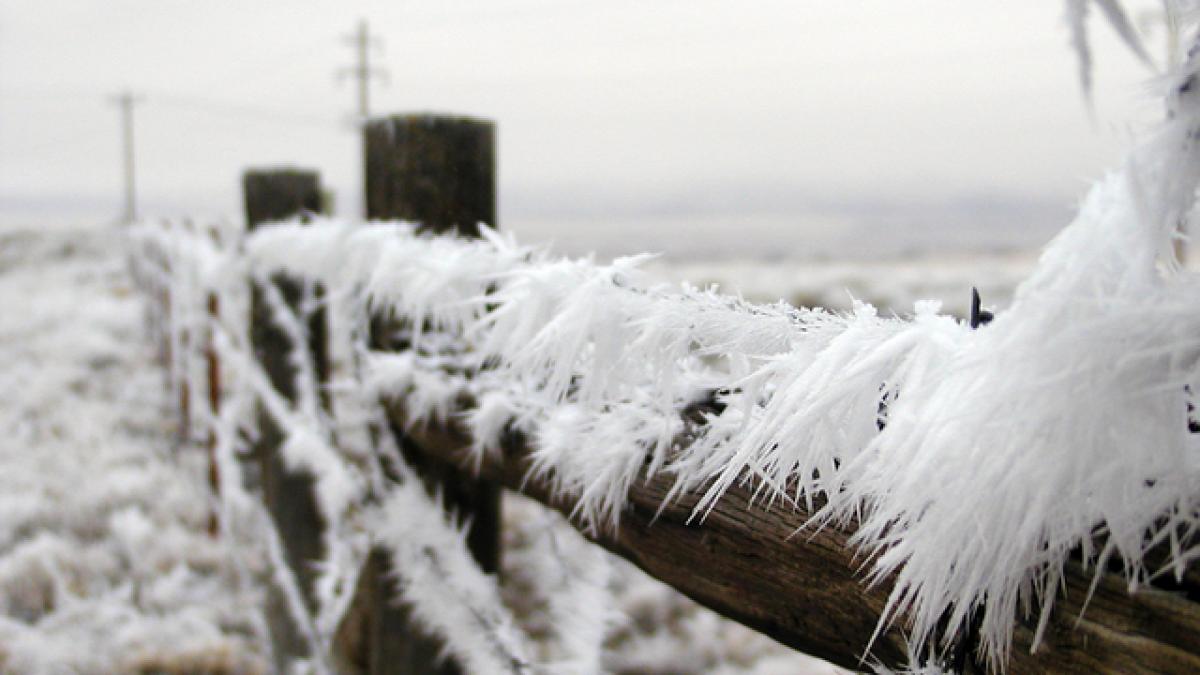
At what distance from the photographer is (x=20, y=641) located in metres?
2.68

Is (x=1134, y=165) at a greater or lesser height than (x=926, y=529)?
greater

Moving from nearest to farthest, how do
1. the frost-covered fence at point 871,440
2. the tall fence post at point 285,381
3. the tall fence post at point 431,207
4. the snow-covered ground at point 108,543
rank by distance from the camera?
1. the frost-covered fence at point 871,440
2. the tall fence post at point 431,207
3. the tall fence post at point 285,381
4. the snow-covered ground at point 108,543

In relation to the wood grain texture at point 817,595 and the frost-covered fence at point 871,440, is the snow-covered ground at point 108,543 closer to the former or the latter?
the frost-covered fence at point 871,440

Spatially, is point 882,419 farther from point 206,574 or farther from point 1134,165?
point 206,574

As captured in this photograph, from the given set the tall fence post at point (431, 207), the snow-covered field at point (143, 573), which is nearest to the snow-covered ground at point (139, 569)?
the snow-covered field at point (143, 573)

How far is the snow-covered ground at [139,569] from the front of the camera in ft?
9.00

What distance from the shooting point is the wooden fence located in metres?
0.52

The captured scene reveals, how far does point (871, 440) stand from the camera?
613 millimetres

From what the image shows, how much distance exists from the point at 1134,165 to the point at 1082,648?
0.33 m

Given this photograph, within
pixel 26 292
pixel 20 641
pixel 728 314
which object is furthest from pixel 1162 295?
pixel 26 292


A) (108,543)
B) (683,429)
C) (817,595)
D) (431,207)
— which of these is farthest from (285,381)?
(817,595)

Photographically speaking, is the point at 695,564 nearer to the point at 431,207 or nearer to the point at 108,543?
the point at 431,207

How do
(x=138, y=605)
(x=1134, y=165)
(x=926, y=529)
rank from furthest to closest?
(x=138, y=605) → (x=926, y=529) → (x=1134, y=165)

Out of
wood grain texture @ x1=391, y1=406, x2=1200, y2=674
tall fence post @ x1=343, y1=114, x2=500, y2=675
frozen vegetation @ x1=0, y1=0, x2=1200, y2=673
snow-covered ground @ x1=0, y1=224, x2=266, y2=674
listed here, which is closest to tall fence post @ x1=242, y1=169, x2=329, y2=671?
frozen vegetation @ x1=0, y1=0, x2=1200, y2=673
